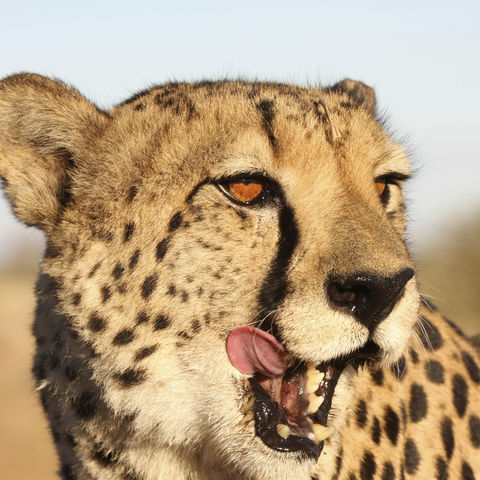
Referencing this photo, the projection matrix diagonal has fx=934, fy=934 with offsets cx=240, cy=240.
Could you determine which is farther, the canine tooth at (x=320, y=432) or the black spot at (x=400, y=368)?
the black spot at (x=400, y=368)

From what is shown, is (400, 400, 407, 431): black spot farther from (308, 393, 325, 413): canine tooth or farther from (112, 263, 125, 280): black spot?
(112, 263, 125, 280): black spot

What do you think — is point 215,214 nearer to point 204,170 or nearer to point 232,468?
point 204,170

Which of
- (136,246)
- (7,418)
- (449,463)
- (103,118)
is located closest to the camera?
(136,246)

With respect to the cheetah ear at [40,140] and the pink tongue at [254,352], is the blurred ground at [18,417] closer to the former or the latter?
the cheetah ear at [40,140]

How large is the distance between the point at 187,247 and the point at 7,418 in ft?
22.9

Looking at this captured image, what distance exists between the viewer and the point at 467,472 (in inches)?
122

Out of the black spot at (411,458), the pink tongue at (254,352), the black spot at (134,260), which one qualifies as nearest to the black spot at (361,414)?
the black spot at (411,458)

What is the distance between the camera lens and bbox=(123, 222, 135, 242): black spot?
8.16ft

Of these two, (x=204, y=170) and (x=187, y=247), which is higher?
(x=204, y=170)

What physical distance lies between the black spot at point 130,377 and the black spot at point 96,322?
0.13 meters

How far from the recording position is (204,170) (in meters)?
2.50

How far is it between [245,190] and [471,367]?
134 centimetres

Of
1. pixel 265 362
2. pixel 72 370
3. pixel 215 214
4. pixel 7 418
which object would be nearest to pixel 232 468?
pixel 265 362

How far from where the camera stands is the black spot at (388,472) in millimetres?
2723
